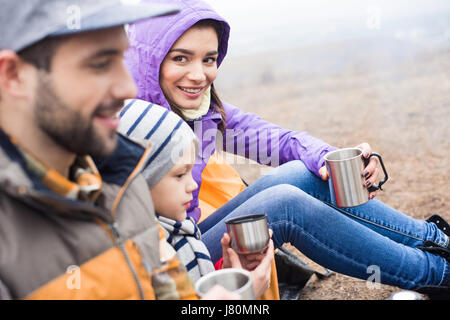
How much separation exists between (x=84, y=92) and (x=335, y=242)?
55.5 inches

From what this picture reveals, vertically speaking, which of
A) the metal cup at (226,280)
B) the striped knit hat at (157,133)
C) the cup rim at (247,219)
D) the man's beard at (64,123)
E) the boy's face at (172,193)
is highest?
the man's beard at (64,123)

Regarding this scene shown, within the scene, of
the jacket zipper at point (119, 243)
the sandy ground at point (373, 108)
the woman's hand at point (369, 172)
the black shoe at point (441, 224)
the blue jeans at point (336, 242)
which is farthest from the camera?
the sandy ground at point (373, 108)

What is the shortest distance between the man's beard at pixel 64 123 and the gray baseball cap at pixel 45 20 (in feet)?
0.37

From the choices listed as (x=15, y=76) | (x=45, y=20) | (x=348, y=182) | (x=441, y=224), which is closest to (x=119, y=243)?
(x=15, y=76)

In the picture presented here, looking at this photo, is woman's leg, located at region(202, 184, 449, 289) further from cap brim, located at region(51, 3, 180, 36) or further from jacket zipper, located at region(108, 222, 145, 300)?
cap brim, located at region(51, 3, 180, 36)

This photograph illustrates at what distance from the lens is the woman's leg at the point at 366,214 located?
99.2 inches

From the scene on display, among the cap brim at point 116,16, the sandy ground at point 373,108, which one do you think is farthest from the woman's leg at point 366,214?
the cap brim at point 116,16

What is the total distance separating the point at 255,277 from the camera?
72.8 inches

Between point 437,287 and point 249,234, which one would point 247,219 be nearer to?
point 249,234

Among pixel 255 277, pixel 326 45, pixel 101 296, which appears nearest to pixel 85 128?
pixel 101 296

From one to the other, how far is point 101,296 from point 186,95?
Result: 4.78 feet

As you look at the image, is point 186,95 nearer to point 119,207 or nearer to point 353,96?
point 119,207

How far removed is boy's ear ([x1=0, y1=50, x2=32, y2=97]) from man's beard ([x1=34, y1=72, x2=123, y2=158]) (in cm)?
4

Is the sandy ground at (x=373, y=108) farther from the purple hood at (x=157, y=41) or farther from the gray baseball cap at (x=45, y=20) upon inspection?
the gray baseball cap at (x=45, y=20)
